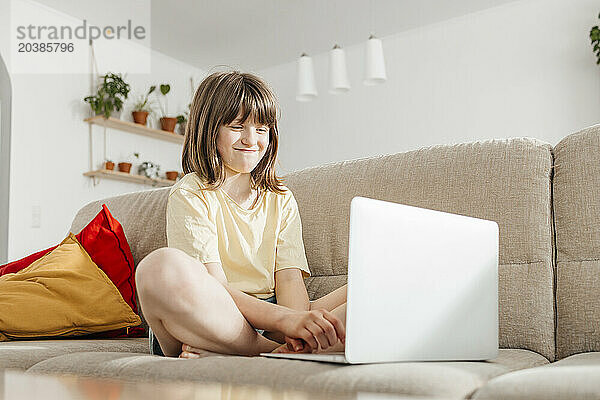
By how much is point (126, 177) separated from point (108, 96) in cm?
57

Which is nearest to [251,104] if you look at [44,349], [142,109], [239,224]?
[239,224]

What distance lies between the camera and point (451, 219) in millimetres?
1031

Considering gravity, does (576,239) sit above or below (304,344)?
above

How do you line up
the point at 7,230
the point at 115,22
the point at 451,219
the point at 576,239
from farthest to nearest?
the point at 115,22
the point at 7,230
the point at 576,239
the point at 451,219

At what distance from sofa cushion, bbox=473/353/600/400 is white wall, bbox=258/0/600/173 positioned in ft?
11.1

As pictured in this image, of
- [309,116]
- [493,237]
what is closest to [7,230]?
[309,116]

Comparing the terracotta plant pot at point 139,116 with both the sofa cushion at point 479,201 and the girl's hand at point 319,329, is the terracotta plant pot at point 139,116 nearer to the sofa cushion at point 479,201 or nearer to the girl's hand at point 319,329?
the sofa cushion at point 479,201

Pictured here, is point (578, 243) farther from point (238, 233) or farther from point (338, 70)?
point (338, 70)

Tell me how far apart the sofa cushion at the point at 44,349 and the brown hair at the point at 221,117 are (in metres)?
0.46

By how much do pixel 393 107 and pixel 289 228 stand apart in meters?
3.27

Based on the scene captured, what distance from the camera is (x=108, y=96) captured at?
4.29 metres

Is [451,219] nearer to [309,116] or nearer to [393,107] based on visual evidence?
[393,107]

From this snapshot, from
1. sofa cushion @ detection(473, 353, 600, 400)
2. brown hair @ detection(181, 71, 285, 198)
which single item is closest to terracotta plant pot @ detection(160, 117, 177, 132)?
brown hair @ detection(181, 71, 285, 198)

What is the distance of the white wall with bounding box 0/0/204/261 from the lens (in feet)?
12.6
